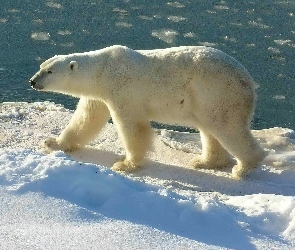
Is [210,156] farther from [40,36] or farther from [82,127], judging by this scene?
[40,36]

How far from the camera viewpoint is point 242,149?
16.3 feet

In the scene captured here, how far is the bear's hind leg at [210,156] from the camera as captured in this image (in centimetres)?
527

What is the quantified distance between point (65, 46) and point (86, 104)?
9.30 ft

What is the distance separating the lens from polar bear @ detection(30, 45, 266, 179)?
4859mm

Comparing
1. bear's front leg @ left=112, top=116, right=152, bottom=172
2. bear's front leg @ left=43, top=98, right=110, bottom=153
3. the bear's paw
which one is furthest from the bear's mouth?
the bear's paw

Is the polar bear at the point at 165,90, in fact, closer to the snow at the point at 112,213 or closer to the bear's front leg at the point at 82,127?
the bear's front leg at the point at 82,127

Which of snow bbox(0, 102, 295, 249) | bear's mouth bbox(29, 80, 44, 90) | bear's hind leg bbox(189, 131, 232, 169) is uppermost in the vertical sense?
snow bbox(0, 102, 295, 249)

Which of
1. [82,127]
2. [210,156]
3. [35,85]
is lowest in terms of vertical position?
[210,156]

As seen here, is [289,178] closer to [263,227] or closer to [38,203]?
[263,227]

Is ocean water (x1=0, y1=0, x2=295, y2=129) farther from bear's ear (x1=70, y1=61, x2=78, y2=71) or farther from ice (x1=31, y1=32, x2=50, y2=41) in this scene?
bear's ear (x1=70, y1=61, x2=78, y2=71)

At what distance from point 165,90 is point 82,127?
0.90 meters

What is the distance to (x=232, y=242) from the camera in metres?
3.01

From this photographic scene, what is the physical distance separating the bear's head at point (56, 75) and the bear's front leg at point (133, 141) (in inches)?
20.6

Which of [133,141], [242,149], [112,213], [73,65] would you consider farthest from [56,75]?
[112,213]
